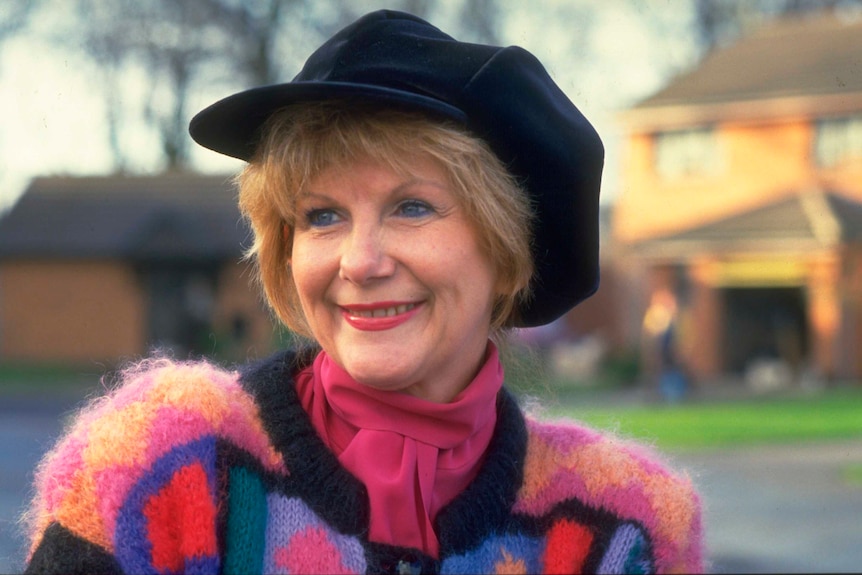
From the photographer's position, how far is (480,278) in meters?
1.96

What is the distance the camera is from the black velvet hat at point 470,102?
1827mm

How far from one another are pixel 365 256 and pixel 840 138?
903 inches

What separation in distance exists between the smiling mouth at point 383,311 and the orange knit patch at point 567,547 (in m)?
0.47

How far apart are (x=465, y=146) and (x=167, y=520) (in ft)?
2.44

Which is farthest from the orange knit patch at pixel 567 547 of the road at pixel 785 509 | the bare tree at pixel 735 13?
the bare tree at pixel 735 13

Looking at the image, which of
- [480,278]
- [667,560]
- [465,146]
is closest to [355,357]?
[480,278]

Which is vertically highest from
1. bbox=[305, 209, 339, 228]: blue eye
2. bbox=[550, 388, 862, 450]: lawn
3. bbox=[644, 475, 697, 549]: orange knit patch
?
bbox=[305, 209, 339, 228]: blue eye

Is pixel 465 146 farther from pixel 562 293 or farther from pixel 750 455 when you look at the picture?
pixel 750 455

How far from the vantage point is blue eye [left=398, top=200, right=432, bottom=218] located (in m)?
1.86

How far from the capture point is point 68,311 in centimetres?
2561

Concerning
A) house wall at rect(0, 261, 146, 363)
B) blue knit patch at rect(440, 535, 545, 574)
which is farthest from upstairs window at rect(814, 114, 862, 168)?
blue knit patch at rect(440, 535, 545, 574)

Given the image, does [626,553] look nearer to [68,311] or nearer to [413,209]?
[413,209]

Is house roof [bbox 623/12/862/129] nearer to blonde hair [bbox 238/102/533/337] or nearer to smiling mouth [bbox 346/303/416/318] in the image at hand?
blonde hair [bbox 238/102/533/337]

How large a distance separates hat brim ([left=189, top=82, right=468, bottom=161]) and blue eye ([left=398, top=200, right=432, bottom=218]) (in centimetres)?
14
